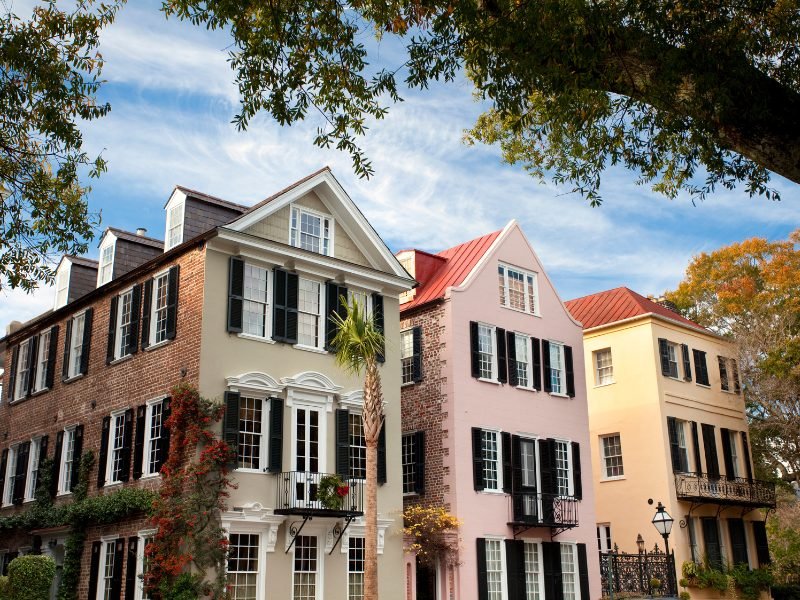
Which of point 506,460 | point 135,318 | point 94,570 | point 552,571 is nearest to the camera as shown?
point 94,570

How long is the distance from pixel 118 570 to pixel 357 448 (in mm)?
6445

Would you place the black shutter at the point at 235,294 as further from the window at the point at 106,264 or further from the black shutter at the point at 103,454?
the window at the point at 106,264

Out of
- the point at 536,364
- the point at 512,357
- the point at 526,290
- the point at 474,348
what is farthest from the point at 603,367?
the point at 474,348

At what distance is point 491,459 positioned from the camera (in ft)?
86.3

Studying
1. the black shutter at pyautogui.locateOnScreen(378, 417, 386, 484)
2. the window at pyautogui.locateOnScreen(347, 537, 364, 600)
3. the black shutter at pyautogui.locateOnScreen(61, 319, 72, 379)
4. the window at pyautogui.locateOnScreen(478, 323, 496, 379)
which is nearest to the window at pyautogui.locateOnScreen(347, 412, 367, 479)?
the black shutter at pyautogui.locateOnScreen(378, 417, 386, 484)

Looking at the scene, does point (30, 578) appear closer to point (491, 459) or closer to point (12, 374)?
point (12, 374)

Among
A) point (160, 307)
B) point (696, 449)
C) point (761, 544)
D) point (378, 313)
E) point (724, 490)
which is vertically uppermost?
point (378, 313)

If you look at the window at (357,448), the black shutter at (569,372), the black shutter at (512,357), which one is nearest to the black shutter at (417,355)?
the black shutter at (512,357)

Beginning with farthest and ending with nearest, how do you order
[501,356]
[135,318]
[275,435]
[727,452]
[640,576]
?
[727,452]
[640,576]
[501,356]
[135,318]
[275,435]

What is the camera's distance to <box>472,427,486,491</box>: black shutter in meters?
25.5

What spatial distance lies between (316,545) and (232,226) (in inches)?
314

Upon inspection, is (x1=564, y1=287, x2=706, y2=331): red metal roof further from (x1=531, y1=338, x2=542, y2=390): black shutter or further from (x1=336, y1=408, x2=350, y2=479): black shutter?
(x1=336, y1=408, x2=350, y2=479): black shutter

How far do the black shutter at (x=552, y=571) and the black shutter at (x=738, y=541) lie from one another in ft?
31.5

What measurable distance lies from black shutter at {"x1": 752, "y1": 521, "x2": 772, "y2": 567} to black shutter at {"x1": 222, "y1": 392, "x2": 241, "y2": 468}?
2304cm
